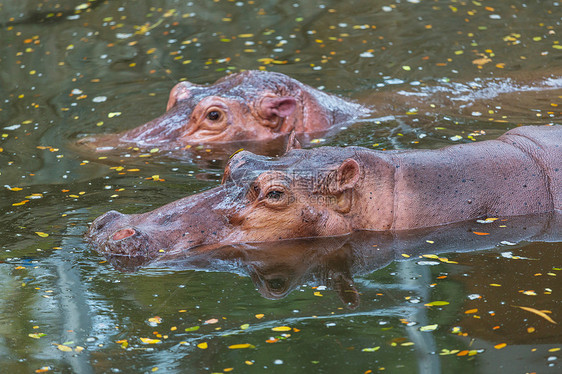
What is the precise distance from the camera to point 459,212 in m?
7.96

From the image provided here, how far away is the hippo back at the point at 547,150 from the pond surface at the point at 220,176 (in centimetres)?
38

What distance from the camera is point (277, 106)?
36.8 feet

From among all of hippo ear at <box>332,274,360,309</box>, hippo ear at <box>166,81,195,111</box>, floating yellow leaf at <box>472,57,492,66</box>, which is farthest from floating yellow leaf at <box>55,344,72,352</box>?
floating yellow leaf at <box>472,57,492,66</box>

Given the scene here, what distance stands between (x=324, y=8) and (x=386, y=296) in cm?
1050

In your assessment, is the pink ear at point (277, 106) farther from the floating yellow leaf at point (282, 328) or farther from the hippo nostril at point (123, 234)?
the floating yellow leaf at point (282, 328)

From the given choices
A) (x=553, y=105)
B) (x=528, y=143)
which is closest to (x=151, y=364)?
(x=528, y=143)

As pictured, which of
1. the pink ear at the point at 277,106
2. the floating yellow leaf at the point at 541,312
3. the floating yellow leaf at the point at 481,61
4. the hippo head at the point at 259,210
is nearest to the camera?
the floating yellow leaf at the point at 541,312

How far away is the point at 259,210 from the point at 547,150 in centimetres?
265

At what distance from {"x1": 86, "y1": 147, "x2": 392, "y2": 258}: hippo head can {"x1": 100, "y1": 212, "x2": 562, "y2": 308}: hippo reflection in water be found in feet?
0.29

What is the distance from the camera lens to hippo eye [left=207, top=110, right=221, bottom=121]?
11.3 metres

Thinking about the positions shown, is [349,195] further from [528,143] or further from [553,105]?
[553,105]

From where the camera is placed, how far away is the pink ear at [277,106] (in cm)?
1109

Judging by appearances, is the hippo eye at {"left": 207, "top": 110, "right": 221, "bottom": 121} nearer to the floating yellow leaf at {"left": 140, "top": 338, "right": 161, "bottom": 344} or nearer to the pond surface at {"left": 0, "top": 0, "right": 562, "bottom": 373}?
the pond surface at {"left": 0, "top": 0, "right": 562, "bottom": 373}

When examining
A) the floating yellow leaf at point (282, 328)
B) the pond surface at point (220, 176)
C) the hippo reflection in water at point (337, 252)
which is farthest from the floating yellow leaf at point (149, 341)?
the hippo reflection in water at point (337, 252)
